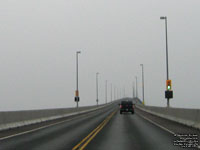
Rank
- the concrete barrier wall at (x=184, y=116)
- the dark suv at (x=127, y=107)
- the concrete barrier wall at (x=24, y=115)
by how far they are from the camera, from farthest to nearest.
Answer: the dark suv at (x=127, y=107) < the concrete barrier wall at (x=184, y=116) < the concrete barrier wall at (x=24, y=115)

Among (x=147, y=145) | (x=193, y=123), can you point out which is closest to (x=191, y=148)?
(x=147, y=145)

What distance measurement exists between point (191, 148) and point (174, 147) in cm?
60

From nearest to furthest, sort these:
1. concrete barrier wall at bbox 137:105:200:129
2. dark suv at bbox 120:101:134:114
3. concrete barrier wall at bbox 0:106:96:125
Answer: concrete barrier wall at bbox 0:106:96:125, concrete barrier wall at bbox 137:105:200:129, dark suv at bbox 120:101:134:114

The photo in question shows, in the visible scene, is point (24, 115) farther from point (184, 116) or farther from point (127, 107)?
point (127, 107)

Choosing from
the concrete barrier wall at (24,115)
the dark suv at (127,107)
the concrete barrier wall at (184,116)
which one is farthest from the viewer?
the dark suv at (127,107)

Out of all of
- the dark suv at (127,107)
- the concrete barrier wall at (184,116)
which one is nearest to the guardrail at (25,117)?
the concrete barrier wall at (184,116)

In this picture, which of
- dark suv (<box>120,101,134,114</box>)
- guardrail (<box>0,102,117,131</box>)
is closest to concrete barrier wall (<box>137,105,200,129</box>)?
guardrail (<box>0,102,117,131</box>)

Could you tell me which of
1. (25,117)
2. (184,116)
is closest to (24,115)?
(25,117)

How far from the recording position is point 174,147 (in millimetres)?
11094

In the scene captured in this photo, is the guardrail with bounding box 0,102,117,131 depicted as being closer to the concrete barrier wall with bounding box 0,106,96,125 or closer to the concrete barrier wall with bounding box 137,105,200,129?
the concrete barrier wall with bounding box 0,106,96,125

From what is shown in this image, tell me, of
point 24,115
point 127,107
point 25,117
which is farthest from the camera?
point 127,107

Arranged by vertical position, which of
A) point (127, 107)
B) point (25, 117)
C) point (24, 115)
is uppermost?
point (24, 115)

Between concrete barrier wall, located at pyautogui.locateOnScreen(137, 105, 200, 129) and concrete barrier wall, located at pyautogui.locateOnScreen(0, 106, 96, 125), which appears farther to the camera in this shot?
concrete barrier wall, located at pyautogui.locateOnScreen(137, 105, 200, 129)

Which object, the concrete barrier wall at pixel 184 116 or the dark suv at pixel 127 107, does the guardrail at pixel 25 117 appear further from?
the dark suv at pixel 127 107
